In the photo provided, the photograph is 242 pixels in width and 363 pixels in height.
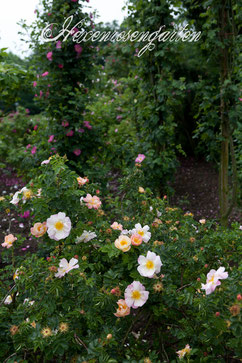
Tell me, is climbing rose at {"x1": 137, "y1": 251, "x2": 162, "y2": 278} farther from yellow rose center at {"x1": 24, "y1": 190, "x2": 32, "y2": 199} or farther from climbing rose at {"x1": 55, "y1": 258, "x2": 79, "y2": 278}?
yellow rose center at {"x1": 24, "y1": 190, "x2": 32, "y2": 199}

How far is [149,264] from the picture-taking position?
111 cm

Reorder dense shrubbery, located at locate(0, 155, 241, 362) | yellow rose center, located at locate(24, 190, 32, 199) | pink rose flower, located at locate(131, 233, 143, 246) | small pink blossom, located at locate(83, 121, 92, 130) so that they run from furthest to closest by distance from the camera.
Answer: small pink blossom, located at locate(83, 121, 92, 130) → yellow rose center, located at locate(24, 190, 32, 199) → pink rose flower, located at locate(131, 233, 143, 246) → dense shrubbery, located at locate(0, 155, 241, 362)

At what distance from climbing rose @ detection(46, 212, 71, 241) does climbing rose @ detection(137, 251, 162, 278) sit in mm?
289

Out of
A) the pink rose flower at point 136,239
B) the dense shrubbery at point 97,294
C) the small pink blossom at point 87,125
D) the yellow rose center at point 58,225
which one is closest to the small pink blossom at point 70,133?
the small pink blossom at point 87,125

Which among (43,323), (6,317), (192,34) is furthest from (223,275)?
(192,34)

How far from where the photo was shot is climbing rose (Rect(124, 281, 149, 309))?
110 centimetres

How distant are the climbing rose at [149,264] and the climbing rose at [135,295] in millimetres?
42

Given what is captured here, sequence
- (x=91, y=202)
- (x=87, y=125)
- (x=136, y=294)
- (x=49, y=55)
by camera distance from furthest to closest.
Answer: (x=87, y=125)
(x=49, y=55)
(x=91, y=202)
(x=136, y=294)

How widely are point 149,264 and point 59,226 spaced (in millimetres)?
348

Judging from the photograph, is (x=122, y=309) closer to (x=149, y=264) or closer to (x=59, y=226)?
(x=149, y=264)

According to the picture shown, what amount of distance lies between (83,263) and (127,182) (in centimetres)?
80

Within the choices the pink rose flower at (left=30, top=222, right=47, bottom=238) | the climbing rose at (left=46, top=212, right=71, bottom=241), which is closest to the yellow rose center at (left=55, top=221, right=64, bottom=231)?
the climbing rose at (left=46, top=212, right=71, bottom=241)

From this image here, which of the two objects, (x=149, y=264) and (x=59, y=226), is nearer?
(x=149, y=264)

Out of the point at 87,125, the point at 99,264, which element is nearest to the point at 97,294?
the point at 99,264
